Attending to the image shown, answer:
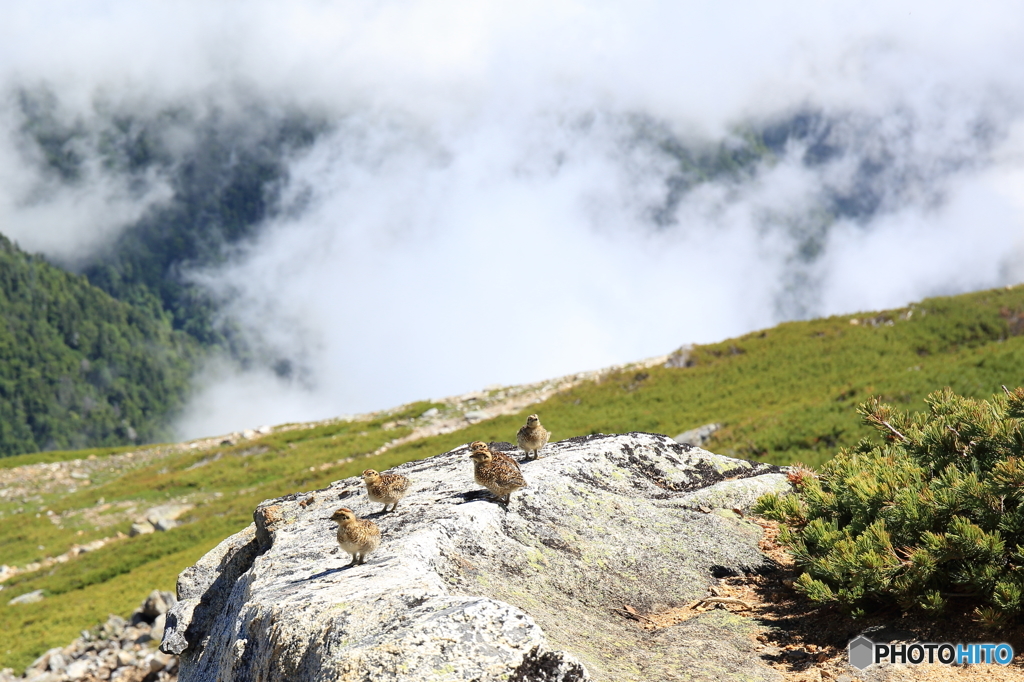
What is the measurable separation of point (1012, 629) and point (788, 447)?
23.4 metres

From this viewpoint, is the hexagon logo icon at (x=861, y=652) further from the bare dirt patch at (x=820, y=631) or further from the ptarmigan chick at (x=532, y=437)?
the ptarmigan chick at (x=532, y=437)

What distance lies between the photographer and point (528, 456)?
10828 millimetres

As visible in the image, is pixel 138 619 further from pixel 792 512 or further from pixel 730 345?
pixel 730 345

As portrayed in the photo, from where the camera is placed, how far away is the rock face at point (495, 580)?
4859 mm

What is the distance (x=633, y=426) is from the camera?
4091 centimetres

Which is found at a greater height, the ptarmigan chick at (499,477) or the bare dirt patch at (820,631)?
the ptarmigan chick at (499,477)

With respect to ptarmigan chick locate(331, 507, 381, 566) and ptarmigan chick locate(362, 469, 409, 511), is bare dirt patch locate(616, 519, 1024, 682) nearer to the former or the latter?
ptarmigan chick locate(331, 507, 381, 566)

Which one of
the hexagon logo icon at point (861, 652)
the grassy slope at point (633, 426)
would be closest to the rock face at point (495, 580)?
the hexagon logo icon at point (861, 652)

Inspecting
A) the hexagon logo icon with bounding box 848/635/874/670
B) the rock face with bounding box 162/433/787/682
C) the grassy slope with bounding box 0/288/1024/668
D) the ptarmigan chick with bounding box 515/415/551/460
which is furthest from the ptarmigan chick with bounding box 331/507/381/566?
the grassy slope with bounding box 0/288/1024/668

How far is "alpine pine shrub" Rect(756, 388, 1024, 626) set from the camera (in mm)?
6297

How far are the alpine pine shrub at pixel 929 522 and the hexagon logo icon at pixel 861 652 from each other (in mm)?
363

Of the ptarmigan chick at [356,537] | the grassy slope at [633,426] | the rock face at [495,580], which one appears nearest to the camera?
the rock face at [495,580]

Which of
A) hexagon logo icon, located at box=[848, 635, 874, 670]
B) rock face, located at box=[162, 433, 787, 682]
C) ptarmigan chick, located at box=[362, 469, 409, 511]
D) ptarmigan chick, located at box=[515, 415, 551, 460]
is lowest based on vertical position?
hexagon logo icon, located at box=[848, 635, 874, 670]

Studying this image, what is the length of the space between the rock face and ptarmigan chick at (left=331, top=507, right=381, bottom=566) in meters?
0.14
